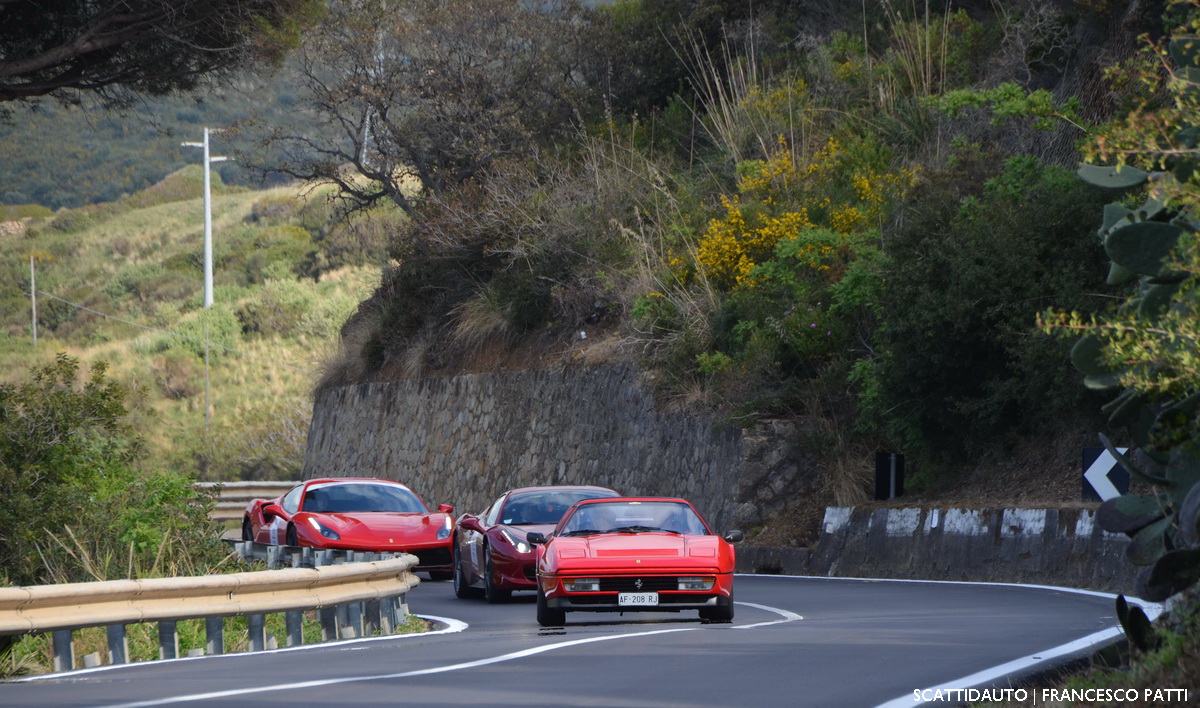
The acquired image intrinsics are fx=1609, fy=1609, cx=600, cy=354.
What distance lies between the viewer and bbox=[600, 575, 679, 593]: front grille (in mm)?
14164

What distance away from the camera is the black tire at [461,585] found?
63.2 feet

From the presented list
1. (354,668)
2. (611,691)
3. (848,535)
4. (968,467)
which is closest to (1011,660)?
(611,691)

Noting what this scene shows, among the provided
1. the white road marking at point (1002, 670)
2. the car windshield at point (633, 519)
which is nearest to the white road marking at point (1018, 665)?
the white road marking at point (1002, 670)

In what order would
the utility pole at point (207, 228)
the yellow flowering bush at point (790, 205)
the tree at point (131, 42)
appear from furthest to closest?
the utility pole at point (207, 228)
the yellow flowering bush at point (790, 205)
the tree at point (131, 42)

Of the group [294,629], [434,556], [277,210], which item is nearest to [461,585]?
[434,556]

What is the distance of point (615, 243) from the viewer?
32.7 meters

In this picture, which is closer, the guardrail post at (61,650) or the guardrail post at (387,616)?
the guardrail post at (61,650)

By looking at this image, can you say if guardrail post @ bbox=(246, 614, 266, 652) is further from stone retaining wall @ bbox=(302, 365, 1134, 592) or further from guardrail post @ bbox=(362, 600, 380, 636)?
stone retaining wall @ bbox=(302, 365, 1134, 592)

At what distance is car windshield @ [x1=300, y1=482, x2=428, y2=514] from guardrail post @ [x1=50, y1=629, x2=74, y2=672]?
10.2 metres

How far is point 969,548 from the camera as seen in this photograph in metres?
19.9

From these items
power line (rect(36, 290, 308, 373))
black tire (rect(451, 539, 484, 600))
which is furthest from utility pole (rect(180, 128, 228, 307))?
black tire (rect(451, 539, 484, 600))

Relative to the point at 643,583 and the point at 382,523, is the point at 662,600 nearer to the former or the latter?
the point at 643,583

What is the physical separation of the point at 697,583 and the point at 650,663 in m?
3.65

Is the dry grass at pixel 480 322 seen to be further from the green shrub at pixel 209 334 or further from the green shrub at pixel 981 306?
the green shrub at pixel 209 334
